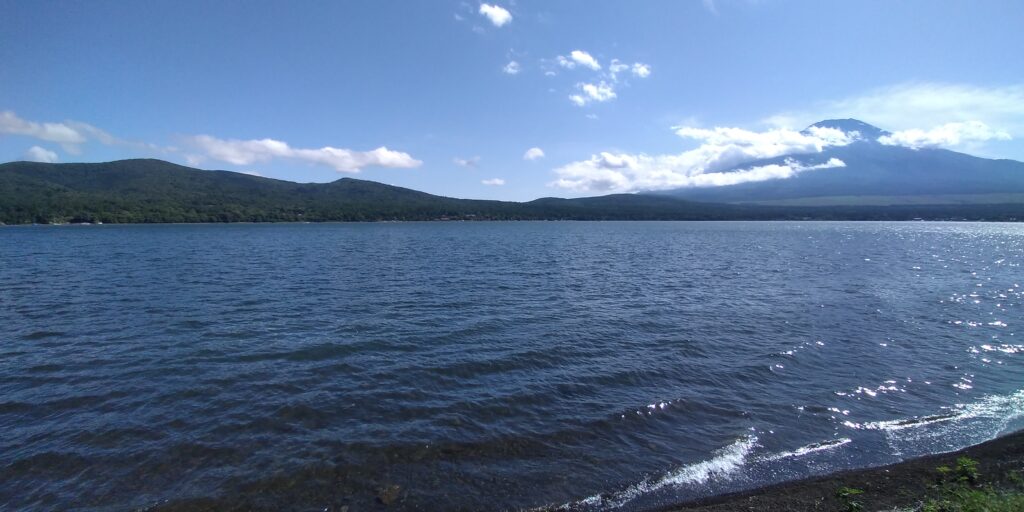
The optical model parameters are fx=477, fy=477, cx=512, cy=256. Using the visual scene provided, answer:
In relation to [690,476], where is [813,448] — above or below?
below

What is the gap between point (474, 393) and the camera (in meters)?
15.3

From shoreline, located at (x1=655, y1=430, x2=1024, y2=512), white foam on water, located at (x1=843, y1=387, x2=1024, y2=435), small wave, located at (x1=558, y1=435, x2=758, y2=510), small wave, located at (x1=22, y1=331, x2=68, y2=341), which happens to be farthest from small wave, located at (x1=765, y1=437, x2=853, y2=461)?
small wave, located at (x1=22, y1=331, x2=68, y2=341)

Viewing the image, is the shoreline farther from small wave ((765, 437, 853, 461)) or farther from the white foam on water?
the white foam on water

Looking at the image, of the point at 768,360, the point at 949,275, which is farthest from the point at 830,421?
the point at 949,275

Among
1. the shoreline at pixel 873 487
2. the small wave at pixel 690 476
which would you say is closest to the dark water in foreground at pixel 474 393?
the small wave at pixel 690 476

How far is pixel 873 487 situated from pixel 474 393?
10.2 m

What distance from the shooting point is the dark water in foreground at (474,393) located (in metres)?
10.7

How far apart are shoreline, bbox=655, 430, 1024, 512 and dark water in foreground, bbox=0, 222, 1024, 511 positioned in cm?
65

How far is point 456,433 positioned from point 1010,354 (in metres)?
23.7

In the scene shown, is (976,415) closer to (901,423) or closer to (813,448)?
(901,423)

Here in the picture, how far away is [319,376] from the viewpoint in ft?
54.3

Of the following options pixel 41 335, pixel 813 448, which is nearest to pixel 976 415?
pixel 813 448

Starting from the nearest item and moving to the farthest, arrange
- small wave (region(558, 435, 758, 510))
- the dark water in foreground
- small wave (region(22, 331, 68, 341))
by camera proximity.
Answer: small wave (region(558, 435, 758, 510)) → the dark water in foreground → small wave (region(22, 331, 68, 341))

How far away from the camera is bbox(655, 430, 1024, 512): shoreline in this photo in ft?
29.7
